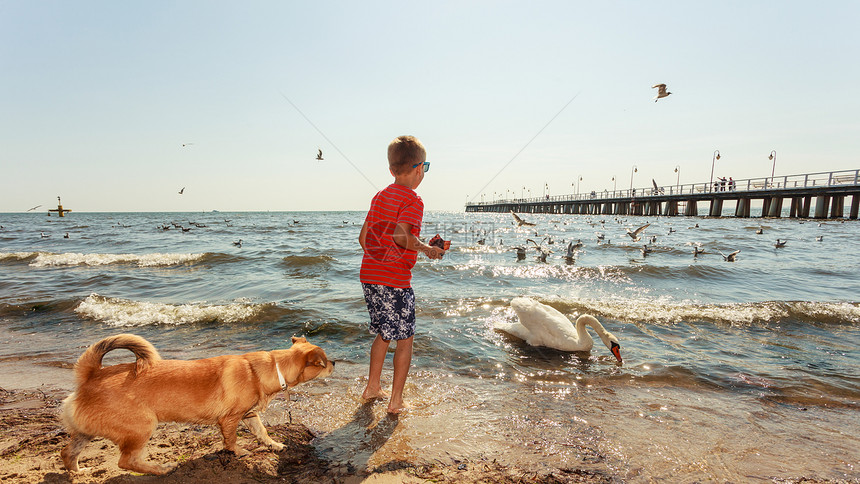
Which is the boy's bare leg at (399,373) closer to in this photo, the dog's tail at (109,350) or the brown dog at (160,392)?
the brown dog at (160,392)

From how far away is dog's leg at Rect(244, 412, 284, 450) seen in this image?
2764 mm

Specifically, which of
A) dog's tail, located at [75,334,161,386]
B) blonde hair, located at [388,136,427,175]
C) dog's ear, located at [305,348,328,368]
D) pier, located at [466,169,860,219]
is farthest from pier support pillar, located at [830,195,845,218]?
dog's tail, located at [75,334,161,386]

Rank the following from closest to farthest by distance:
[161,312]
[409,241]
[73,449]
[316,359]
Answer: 1. [73,449]
2. [316,359]
3. [409,241]
4. [161,312]

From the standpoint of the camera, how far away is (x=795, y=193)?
132 ft

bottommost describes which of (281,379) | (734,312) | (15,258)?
(15,258)

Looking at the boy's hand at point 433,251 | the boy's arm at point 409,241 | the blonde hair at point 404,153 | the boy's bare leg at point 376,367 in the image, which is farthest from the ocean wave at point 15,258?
the boy's hand at point 433,251

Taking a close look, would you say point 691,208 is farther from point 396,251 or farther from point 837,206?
point 396,251

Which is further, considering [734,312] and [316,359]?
[734,312]

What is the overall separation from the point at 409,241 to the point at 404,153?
0.80 m

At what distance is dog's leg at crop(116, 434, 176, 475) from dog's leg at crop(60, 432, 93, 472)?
0.21m

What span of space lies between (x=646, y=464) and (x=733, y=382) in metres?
2.66

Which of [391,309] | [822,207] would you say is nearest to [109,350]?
[391,309]

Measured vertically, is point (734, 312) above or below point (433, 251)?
below

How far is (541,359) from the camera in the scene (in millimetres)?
5348
